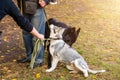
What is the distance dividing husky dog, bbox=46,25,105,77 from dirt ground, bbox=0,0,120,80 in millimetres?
157

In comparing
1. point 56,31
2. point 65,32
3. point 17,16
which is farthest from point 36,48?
point 17,16

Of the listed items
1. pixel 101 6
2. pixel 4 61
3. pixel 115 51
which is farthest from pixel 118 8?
pixel 4 61

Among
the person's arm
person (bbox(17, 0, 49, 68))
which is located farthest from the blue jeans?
the person's arm

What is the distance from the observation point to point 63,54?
5.55 metres

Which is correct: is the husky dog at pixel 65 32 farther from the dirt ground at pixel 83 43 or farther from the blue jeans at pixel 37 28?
the dirt ground at pixel 83 43

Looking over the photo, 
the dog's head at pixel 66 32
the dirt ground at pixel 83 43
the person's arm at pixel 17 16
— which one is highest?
the person's arm at pixel 17 16

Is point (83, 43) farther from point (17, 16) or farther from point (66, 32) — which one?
point (17, 16)

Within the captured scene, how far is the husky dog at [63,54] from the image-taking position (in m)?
5.52

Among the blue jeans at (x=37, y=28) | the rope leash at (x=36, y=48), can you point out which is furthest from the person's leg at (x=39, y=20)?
the rope leash at (x=36, y=48)

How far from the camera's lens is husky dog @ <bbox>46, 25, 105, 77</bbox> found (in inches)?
217

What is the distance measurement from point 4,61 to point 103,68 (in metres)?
2.08

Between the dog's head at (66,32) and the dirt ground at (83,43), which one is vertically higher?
the dog's head at (66,32)

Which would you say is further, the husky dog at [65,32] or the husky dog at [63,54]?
the husky dog at [65,32]

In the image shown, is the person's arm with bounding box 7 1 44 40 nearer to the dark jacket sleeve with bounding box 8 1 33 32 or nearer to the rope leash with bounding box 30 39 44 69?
the dark jacket sleeve with bounding box 8 1 33 32
